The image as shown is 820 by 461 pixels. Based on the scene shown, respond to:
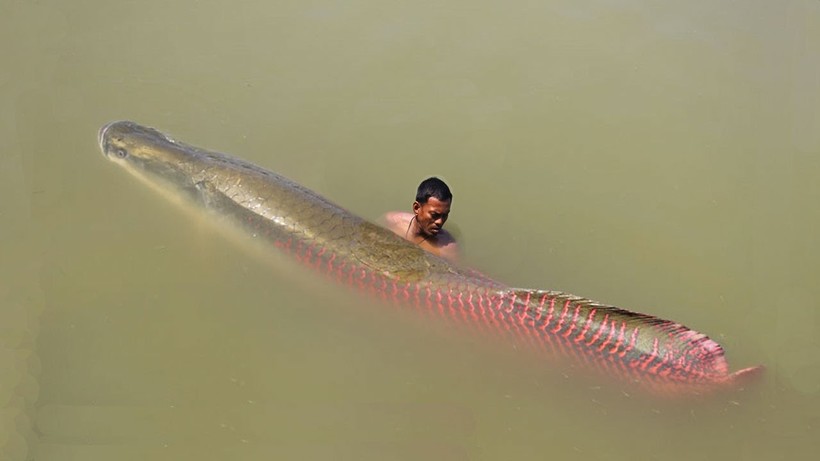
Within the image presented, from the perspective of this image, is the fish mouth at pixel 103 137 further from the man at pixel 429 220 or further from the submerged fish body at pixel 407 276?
the man at pixel 429 220

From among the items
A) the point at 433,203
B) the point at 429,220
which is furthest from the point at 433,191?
the point at 429,220

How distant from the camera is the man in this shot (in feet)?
11.1

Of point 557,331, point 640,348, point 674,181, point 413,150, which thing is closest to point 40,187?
point 413,150

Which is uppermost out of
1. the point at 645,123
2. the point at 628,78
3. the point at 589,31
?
the point at 589,31

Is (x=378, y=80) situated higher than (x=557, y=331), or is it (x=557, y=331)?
(x=378, y=80)

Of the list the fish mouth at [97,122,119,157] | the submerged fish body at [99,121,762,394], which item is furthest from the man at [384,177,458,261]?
the fish mouth at [97,122,119,157]

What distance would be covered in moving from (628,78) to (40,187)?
3796 mm

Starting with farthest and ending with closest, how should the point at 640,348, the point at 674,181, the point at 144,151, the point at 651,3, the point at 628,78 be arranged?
the point at 651,3 → the point at 628,78 → the point at 674,181 → the point at 144,151 → the point at 640,348

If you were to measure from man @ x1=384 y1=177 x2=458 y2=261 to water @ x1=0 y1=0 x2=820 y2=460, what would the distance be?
20cm

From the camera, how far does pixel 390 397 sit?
3.20 metres

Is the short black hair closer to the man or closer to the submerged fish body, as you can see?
the man

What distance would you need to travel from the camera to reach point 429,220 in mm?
3471

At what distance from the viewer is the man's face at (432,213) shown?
3.40 metres

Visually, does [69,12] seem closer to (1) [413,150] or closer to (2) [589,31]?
(1) [413,150]
